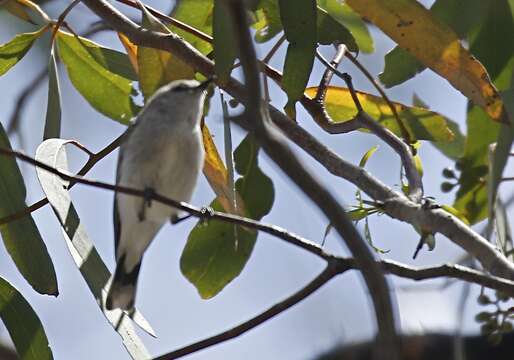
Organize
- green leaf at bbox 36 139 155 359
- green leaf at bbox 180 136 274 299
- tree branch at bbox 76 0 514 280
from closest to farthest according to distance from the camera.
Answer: tree branch at bbox 76 0 514 280, green leaf at bbox 36 139 155 359, green leaf at bbox 180 136 274 299

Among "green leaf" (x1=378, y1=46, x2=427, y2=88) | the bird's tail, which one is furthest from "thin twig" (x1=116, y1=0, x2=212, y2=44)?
the bird's tail

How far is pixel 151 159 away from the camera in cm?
215

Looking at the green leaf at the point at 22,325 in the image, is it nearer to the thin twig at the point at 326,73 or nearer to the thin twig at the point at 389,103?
the thin twig at the point at 326,73

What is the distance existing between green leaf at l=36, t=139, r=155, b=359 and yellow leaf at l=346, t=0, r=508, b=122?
2.45 feet

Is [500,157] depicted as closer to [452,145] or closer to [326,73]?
[326,73]

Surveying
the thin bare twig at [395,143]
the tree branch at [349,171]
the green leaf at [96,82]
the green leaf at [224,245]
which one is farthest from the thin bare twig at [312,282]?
the green leaf at [96,82]

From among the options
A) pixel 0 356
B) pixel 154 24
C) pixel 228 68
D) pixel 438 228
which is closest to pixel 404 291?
pixel 438 228

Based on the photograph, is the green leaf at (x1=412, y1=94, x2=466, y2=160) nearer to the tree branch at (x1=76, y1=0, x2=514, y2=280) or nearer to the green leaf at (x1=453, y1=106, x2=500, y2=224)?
the green leaf at (x1=453, y1=106, x2=500, y2=224)

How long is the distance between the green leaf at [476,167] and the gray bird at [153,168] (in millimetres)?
738

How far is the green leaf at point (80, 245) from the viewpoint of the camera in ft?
6.66

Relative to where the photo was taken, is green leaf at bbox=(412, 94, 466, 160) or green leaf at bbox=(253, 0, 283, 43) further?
green leaf at bbox=(412, 94, 466, 160)

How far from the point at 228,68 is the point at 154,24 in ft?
1.07

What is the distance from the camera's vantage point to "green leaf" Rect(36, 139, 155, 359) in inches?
80.0

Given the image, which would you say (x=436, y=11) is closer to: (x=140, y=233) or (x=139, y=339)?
(x=140, y=233)
